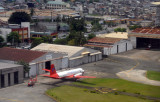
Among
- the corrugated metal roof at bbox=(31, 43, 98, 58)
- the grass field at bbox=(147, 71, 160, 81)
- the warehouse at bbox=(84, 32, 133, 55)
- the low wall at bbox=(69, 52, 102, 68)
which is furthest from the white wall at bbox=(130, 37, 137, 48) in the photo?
the grass field at bbox=(147, 71, 160, 81)

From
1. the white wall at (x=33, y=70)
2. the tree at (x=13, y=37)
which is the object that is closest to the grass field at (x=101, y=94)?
the white wall at (x=33, y=70)

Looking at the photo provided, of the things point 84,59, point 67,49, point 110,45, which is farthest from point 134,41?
point 67,49

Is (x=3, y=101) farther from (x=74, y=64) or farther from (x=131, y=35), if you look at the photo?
(x=131, y=35)

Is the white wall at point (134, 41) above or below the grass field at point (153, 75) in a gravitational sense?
above

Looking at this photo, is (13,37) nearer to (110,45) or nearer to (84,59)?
(110,45)

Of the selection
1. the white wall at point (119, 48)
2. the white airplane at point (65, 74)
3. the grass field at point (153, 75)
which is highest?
the white wall at point (119, 48)

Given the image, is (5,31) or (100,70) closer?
(100,70)

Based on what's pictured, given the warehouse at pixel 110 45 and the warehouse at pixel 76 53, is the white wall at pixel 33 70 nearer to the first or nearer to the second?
the warehouse at pixel 76 53
